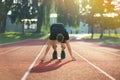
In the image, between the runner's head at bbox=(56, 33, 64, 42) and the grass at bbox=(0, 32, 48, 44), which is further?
the grass at bbox=(0, 32, 48, 44)

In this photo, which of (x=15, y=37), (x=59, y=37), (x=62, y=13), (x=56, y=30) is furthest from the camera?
(x=62, y=13)

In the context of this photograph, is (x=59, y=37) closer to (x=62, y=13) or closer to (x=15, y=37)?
(x=15, y=37)

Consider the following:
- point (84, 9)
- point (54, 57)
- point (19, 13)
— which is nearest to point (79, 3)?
point (84, 9)

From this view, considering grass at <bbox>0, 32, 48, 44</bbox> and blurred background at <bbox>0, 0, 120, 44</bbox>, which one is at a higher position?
blurred background at <bbox>0, 0, 120, 44</bbox>

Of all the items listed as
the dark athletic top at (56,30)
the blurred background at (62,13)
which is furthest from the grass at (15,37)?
the dark athletic top at (56,30)

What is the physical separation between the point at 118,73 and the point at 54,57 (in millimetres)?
7398

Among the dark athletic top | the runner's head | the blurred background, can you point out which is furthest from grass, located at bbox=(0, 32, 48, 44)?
the runner's head

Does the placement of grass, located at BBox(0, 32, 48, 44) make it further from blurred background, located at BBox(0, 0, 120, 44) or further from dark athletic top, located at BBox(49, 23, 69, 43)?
dark athletic top, located at BBox(49, 23, 69, 43)

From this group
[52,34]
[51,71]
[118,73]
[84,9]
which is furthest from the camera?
[84,9]

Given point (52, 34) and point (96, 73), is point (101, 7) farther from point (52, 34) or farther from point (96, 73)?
point (96, 73)

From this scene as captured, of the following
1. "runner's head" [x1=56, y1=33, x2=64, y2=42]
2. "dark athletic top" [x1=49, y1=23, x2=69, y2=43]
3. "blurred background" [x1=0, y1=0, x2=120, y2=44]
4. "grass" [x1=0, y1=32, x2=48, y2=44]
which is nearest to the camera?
"runner's head" [x1=56, y1=33, x2=64, y2=42]

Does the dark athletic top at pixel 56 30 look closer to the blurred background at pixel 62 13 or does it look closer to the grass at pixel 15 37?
the grass at pixel 15 37

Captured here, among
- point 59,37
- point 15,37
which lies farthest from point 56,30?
point 15,37

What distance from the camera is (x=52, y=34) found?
20000 millimetres
